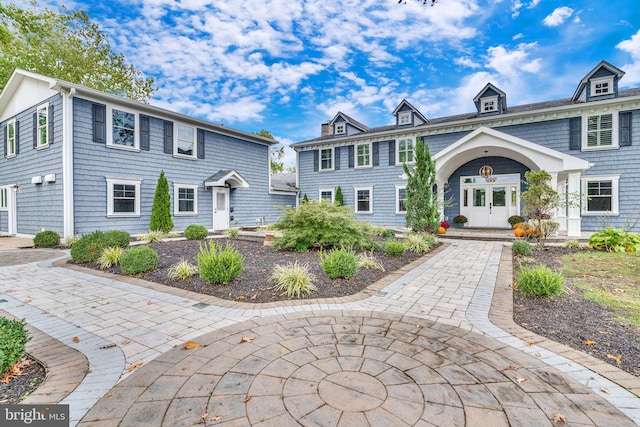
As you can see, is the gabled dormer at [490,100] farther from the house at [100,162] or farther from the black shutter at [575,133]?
the house at [100,162]

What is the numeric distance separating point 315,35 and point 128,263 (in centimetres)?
908

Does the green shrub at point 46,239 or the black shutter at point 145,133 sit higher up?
the black shutter at point 145,133

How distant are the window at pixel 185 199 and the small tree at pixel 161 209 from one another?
1009mm

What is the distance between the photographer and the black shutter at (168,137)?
13.0 m

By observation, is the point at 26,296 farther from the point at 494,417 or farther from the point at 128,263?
the point at 494,417

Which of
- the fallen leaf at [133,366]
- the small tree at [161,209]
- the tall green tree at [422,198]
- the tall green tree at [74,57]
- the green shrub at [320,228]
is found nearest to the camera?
the fallen leaf at [133,366]

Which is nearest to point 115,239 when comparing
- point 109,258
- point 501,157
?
point 109,258

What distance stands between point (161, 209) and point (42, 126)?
17.5 feet

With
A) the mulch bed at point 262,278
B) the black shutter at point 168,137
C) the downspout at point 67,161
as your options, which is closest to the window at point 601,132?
the mulch bed at point 262,278

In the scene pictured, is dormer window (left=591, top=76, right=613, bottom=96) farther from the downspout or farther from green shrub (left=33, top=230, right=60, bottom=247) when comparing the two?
A: green shrub (left=33, top=230, right=60, bottom=247)

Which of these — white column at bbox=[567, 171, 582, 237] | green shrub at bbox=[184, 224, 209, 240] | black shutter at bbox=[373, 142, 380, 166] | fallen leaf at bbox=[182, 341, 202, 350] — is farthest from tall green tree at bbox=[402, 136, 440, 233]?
fallen leaf at bbox=[182, 341, 202, 350]

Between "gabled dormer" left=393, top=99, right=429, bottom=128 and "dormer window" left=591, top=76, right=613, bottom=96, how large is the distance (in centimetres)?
685

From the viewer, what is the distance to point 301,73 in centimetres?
1477

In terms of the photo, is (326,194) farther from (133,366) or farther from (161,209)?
(133,366)
